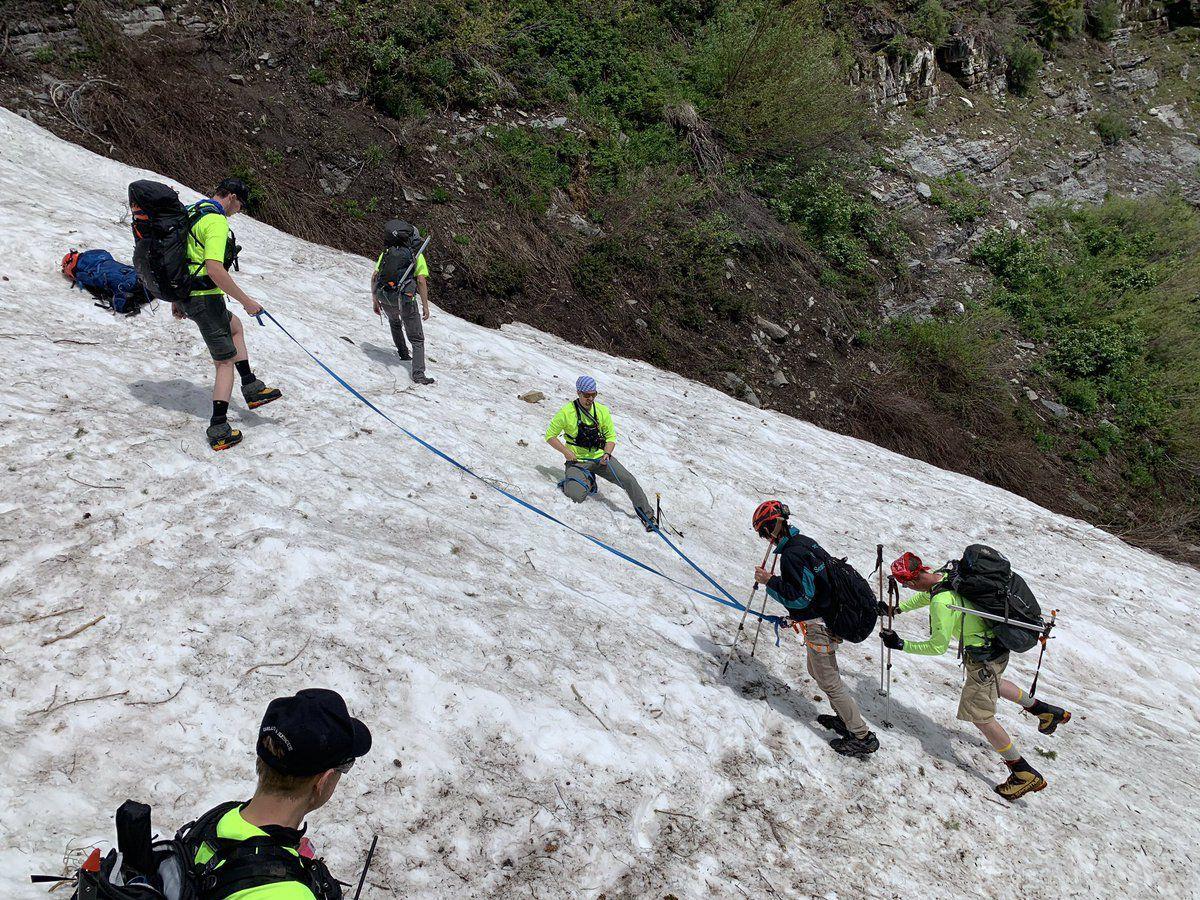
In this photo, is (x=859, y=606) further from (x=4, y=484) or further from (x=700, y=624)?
(x=4, y=484)

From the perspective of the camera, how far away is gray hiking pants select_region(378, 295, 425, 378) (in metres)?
10.4

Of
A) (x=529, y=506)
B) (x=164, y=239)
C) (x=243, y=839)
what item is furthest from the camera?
(x=529, y=506)

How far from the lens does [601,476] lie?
9547 millimetres

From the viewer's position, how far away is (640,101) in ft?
66.8

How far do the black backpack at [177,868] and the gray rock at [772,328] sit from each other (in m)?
16.9

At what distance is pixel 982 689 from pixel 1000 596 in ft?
2.92

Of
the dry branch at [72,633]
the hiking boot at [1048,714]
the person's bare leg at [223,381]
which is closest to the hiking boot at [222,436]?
the person's bare leg at [223,381]

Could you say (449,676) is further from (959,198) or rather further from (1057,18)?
(1057,18)

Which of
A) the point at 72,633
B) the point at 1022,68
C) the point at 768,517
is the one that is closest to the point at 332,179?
the point at 72,633

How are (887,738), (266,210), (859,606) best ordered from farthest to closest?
(266,210) < (887,738) < (859,606)

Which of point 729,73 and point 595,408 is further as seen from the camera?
point 729,73

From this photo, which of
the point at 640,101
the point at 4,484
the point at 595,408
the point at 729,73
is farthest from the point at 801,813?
the point at 729,73

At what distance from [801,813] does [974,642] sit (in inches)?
85.7

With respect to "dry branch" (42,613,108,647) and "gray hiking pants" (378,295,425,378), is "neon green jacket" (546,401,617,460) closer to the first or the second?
"gray hiking pants" (378,295,425,378)
